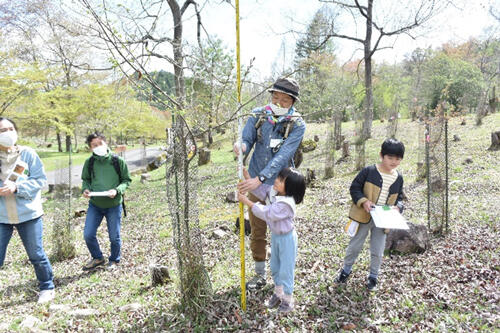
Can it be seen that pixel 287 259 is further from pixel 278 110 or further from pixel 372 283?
pixel 278 110

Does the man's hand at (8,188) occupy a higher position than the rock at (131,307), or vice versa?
the man's hand at (8,188)

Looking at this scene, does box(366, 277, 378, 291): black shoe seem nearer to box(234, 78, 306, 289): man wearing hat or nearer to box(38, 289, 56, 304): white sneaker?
box(234, 78, 306, 289): man wearing hat

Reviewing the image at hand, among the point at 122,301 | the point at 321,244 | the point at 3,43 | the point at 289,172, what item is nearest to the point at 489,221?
the point at 321,244

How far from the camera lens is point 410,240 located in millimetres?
4051

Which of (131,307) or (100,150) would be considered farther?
(100,150)

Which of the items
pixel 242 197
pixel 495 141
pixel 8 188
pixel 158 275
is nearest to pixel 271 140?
pixel 242 197

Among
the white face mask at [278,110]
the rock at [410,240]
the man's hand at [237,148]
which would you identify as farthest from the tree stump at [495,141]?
the man's hand at [237,148]

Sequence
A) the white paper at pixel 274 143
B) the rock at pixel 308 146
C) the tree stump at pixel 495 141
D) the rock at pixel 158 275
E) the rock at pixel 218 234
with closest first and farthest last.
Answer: the white paper at pixel 274 143, the rock at pixel 158 275, the rock at pixel 218 234, the tree stump at pixel 495 141, the rock at pixel 308 146

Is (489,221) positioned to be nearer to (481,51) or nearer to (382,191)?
(382,191)

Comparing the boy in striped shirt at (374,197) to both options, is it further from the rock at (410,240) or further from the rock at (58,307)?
the rock at (58,307)

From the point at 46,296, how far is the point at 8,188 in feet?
4.17

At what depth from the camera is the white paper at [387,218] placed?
110 inches

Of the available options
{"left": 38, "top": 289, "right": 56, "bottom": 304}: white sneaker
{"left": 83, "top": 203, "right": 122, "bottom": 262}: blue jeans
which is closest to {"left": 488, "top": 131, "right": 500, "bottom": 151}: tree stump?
{"left": 83, "top": 203, "right": 122, "bottom": 262}: blue jeans

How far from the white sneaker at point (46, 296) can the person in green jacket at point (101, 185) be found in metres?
0.77
